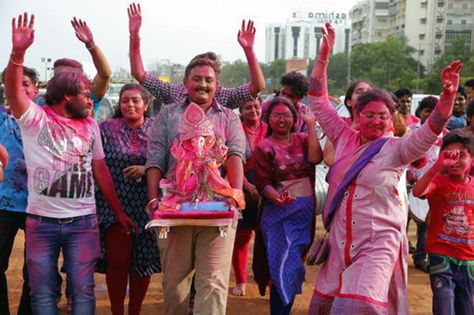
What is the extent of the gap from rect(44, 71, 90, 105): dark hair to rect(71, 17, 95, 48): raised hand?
21.5 inches

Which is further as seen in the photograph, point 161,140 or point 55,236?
point 161,140

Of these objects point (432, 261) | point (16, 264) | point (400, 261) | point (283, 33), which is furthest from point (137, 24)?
point (283, 33)

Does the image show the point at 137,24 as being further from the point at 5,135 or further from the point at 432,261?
the point at 432,261

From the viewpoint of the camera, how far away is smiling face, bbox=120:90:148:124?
425 cm

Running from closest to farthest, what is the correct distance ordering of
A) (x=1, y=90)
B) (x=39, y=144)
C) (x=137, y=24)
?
(x=39, y=144), (x=137, y=24), (x=1, y=90)

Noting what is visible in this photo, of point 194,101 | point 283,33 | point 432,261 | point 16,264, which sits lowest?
point 16,264

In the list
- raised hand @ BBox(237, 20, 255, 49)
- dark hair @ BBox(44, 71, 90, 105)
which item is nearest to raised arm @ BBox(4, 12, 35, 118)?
dark hair @ BBox(44, 71, 90, 105)

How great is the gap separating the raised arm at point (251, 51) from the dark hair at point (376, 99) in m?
0.72

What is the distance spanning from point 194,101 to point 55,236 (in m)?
1.21

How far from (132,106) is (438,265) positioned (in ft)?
8.08

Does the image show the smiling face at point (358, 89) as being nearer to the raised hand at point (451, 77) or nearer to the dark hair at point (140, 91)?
the raised hand at point (451, 77)

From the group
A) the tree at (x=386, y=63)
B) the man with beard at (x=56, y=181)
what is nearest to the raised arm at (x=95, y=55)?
the man with beard at (x=56, y=181)

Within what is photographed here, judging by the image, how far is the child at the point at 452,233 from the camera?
377 cm

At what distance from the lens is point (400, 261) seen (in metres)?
3.45
